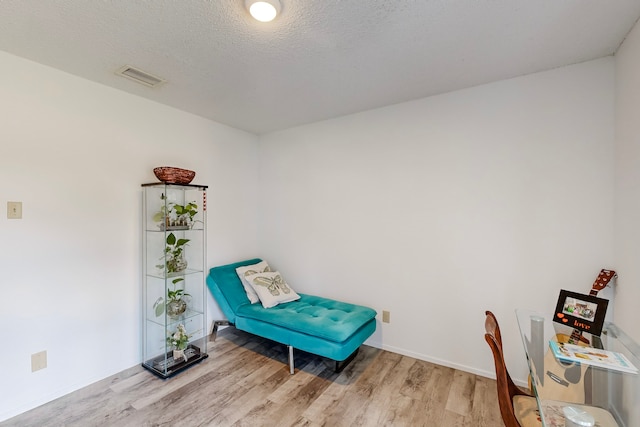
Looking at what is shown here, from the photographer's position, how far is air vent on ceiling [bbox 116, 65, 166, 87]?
6.95ft

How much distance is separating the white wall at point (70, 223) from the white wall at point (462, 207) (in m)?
1.72

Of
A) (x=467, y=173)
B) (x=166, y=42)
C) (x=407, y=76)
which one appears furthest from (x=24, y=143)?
(x=467, y=173)

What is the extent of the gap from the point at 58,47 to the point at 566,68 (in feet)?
11.4

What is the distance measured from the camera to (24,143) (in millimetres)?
1988

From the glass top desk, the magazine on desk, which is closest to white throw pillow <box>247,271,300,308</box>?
the glass top desk

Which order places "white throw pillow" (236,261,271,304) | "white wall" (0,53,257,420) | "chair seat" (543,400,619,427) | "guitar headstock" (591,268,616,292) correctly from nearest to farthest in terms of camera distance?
"chair seat" (543,400,619,427)
"guitar headstock" (591,268,616,292)
"white wall" (0,53,257,420)
"white throw pillow" (236,261,271,304)

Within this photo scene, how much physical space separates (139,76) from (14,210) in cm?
128

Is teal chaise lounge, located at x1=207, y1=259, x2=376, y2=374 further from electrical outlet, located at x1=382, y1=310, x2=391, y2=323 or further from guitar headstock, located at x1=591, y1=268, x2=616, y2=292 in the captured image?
guitar headstock, located at x1=591, y1=268, x2=616, y2=292

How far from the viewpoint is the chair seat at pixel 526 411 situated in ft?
4.42

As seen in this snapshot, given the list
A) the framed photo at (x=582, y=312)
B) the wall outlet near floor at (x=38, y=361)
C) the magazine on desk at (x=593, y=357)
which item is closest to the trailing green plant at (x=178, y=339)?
the wall outlet near floor at (x=38, y=361)

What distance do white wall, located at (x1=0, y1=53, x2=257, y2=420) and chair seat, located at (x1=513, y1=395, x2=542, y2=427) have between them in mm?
2908

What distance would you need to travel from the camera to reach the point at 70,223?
219 centimetres

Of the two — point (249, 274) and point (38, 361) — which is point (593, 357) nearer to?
point (249, 274)

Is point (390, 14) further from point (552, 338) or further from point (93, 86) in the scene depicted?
point (93, 86)
